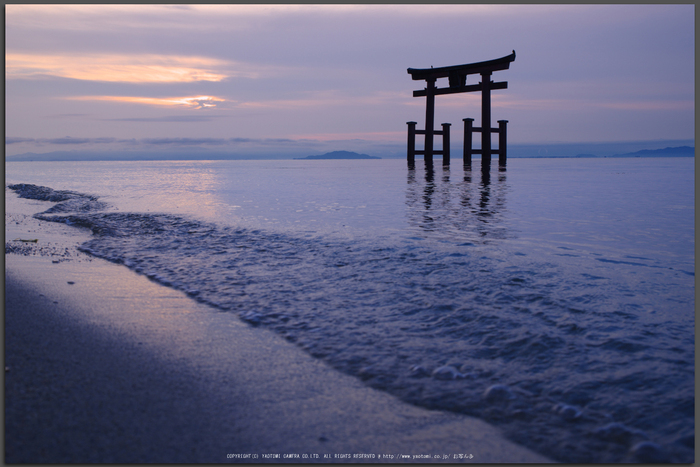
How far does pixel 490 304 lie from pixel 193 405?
7.23ft

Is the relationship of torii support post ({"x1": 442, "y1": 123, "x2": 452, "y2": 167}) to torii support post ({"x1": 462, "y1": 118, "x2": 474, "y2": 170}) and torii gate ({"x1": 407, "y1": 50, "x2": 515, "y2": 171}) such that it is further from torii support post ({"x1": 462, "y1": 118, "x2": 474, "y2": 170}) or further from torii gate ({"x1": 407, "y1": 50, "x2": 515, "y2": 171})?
torii support post ({"x1": 462, "y1": 118, "x2": 474, "y2": 170})

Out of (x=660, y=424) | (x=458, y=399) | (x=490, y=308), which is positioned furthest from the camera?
(x=490, y=308)

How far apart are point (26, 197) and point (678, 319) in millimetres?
16398

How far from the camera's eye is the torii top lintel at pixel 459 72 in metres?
19.8

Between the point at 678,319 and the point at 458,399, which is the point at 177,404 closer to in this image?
the point at 458,399

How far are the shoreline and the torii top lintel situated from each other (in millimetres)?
20691

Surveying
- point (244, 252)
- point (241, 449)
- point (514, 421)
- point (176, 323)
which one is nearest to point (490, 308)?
point (514, 421)

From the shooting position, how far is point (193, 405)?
1.82 m

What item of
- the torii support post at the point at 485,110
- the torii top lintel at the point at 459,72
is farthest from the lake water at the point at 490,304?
the torii support post at the point at 485,110

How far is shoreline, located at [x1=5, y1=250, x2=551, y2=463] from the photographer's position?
158cm

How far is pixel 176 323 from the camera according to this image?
286 cm

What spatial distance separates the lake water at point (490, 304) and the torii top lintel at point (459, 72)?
1470 cm

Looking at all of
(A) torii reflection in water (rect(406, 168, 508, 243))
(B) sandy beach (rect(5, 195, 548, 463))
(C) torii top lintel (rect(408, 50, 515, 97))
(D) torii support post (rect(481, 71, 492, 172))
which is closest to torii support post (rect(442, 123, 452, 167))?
(C) torii top lintel (rect(408, 50, 515, 97))

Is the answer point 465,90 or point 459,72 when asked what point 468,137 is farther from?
point 459,72
